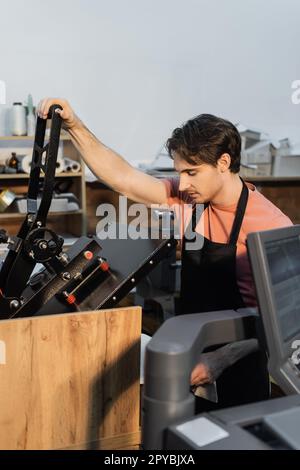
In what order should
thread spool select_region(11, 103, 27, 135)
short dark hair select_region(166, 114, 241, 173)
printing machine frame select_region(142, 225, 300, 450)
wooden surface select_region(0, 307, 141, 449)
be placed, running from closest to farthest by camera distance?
printing machine frame select_region(142, 225, 300, 450), wooden surface select_region(0, 307, 141, 449), short dark hair select_region(166, 114, 241, 173), thread spool select_region(11, 103, 27, 135)

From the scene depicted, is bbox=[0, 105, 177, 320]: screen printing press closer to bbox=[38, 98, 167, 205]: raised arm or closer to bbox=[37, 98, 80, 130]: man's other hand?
bbox=[37, 98, 80, 130]: man's other hand

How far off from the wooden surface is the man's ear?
538mm

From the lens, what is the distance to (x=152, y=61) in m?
4.41

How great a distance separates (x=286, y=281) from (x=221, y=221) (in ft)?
2.02

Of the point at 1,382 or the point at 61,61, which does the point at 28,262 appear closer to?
the point at 1,382

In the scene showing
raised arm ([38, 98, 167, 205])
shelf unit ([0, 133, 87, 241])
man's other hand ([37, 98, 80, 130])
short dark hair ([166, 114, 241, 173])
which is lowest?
shelf unit ([0, 133, 87, 241])

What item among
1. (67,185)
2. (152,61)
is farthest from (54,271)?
(152,61)

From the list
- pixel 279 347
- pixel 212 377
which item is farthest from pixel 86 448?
pixel 279 347

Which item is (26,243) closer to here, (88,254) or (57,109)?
(88,254)

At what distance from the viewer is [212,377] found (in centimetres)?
147

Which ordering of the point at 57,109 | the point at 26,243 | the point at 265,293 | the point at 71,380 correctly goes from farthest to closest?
the point at 57,109 < the point at 26,243 < the point at 71,380 < the point at 265,293

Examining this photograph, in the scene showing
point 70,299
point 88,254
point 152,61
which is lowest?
point 70,299

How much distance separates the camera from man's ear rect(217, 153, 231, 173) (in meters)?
1.61

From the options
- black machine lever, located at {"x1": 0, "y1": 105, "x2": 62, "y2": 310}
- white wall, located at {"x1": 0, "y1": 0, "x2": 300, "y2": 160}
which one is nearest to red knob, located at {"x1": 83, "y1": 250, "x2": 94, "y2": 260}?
black machine lever, located at {"x1": 0, "y1": 105, "x2": 62, "y2": 310}
